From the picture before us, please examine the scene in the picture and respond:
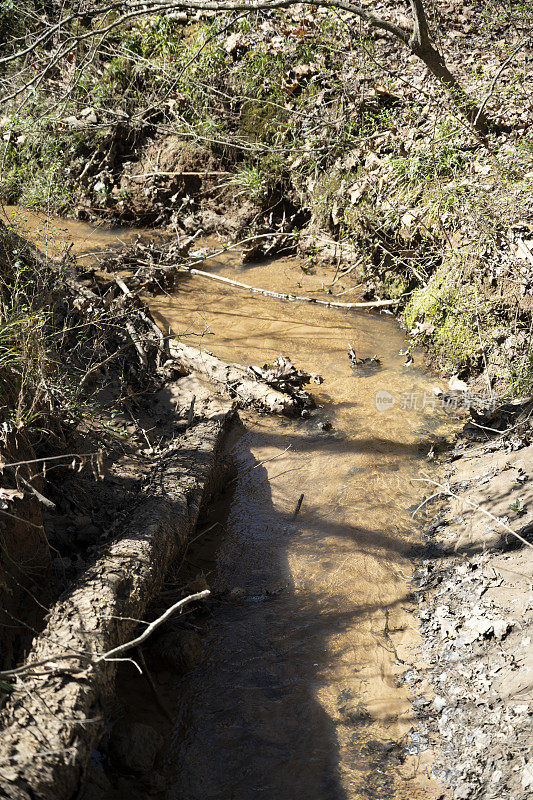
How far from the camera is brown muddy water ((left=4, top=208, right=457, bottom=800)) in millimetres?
2496

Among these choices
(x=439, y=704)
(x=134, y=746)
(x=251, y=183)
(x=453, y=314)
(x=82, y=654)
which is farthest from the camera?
(x=251, y=183)

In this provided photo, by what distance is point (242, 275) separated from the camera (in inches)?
276

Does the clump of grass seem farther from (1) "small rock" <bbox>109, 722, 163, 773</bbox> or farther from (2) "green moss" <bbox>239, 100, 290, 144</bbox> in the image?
(1) "small rock" <bbox>109, 722, 163, 773</bbox>

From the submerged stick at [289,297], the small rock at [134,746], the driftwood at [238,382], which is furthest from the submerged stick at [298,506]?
the submerged stick at [289,297]

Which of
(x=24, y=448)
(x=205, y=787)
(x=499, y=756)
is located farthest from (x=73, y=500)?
(x=499, y=756)

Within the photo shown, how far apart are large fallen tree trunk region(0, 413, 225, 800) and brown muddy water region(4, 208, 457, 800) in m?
0.49

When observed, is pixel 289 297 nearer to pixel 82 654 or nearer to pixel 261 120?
pixel 261 120

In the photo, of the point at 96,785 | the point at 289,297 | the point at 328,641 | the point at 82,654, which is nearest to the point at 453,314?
the point at 289,297

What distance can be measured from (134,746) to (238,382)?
3037 millimetres

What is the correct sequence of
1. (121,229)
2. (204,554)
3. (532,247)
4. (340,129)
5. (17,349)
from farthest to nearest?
(121,229), (340,129), (532,247), (204,554), (17,349)

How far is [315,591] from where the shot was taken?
3389 mm

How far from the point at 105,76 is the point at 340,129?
391 centimetres

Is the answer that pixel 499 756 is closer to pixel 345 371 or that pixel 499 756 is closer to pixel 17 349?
pixel 17 349

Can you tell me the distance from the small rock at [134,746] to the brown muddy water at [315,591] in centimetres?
12
